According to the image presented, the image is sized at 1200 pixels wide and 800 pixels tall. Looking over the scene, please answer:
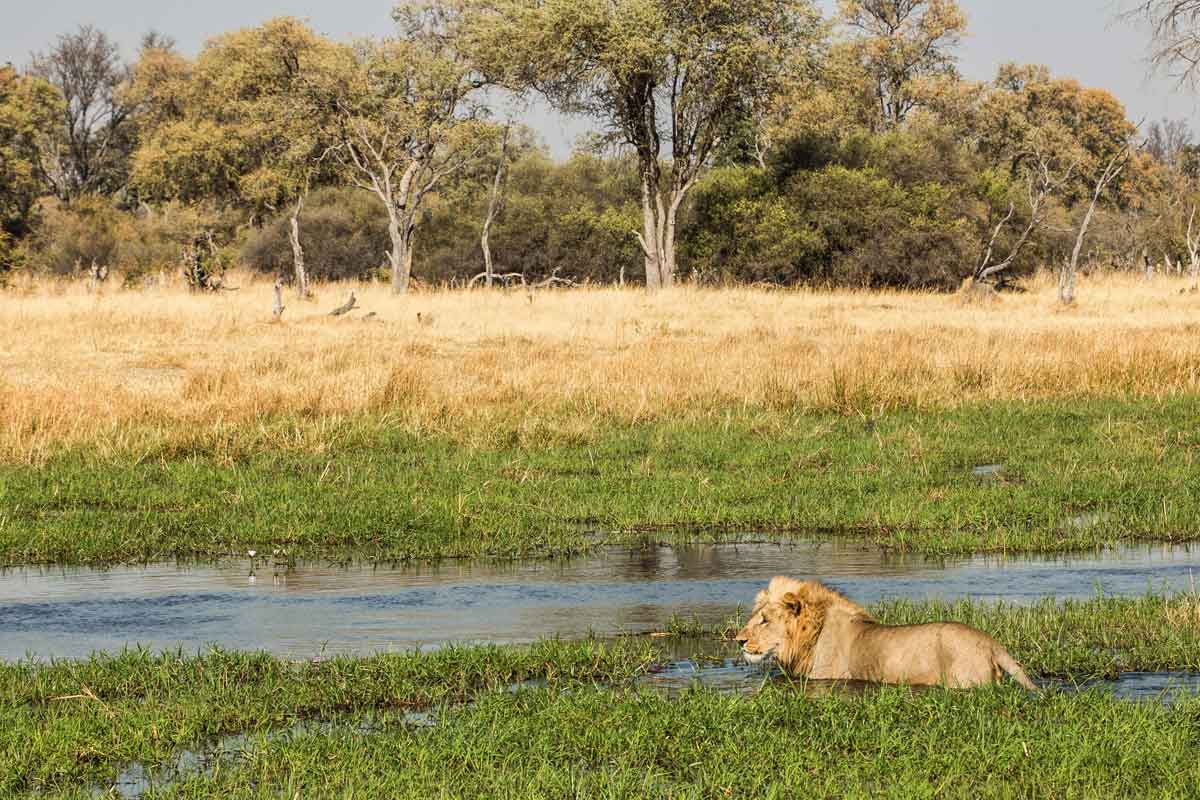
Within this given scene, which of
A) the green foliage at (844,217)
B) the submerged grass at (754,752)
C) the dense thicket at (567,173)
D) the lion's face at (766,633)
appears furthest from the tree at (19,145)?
the submerged grass at (754,752)

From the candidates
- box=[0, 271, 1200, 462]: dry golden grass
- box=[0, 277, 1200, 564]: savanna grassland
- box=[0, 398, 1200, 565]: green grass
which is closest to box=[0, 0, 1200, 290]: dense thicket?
box=[0, 271, 1200, 462]: dry golden grass

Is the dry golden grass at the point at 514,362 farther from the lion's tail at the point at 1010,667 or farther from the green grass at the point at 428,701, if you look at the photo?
the lion's tail at the point at 1010,667

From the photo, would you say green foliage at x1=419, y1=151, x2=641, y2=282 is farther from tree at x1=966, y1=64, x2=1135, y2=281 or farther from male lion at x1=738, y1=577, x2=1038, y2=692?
male lion at x1=738, y1=577, x2=1038, y2=692

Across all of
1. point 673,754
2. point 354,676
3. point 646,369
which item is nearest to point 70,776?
A: point 354,676

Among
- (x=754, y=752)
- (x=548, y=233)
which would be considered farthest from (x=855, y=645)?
(x=548, y=233)

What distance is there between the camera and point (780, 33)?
4250 centimetres

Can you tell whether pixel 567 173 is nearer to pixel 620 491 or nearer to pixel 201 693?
pixel 620 491

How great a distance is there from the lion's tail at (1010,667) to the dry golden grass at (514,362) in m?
9.76

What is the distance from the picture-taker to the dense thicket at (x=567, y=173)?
42.7 meters

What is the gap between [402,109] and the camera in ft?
143

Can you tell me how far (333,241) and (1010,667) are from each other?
49751 mm

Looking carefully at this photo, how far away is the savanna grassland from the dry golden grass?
7cm

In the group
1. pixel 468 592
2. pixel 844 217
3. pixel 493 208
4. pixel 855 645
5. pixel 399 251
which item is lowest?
pixel 468 592

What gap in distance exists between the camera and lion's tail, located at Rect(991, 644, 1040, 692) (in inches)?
244
